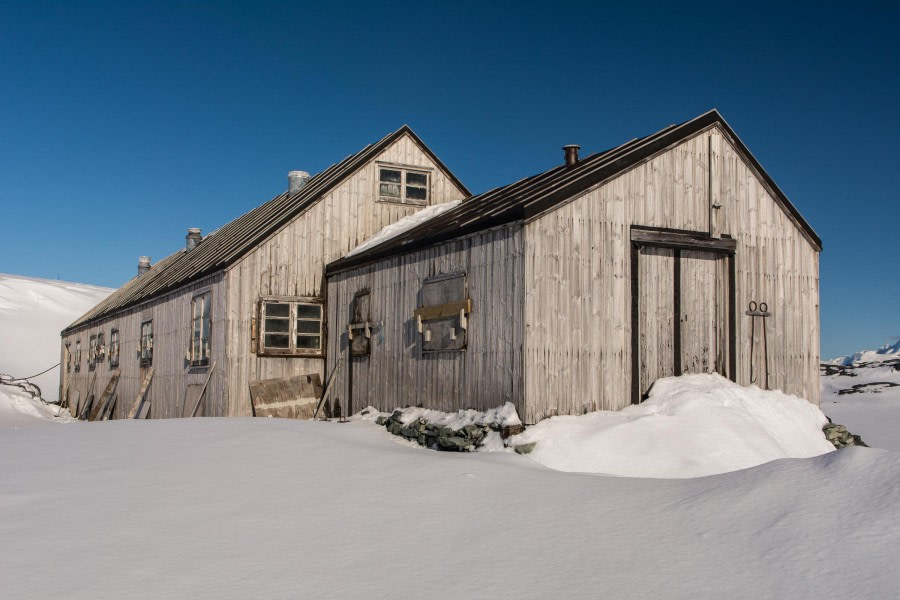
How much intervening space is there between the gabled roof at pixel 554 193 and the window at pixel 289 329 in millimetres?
2190

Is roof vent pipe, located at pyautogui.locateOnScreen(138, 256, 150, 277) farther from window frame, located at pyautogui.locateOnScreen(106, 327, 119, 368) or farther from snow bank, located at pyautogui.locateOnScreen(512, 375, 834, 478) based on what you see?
snow bank, located at pyautogui.locateOnScreen(512, 375, 834, 478)

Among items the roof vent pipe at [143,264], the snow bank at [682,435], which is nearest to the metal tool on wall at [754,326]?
the snow bank at [682,435]

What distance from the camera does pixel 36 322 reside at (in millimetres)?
76250

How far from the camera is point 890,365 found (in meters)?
39.9

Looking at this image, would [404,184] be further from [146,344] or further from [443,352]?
[146,344]

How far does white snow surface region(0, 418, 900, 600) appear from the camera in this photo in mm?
5809

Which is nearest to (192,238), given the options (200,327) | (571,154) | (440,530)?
(200,327)

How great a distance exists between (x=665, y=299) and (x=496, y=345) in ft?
10.6

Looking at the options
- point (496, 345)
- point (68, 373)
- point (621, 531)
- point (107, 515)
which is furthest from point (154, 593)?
point (68, 373)

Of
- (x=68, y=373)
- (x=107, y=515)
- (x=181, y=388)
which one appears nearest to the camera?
(x=107, y=515)

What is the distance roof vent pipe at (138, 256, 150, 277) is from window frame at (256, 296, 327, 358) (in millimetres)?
21716

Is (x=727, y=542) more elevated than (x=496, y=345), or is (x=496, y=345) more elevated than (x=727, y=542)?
(x=496, y=345)

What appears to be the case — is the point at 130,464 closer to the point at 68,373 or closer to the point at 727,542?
the point at 727,542

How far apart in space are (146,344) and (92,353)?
30.7 ft
